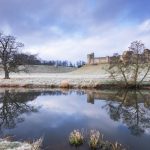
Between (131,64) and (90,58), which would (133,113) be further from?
(90,58)

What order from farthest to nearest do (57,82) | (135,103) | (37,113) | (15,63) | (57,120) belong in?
1. (15,63)
2. (57,82)
3. (135,103)
4. (37,113)
5. (57,120)

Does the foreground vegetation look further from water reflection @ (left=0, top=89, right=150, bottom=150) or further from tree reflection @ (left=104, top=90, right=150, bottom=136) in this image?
tree reflection @ (left=104, top=90, right=150, bottom=136)

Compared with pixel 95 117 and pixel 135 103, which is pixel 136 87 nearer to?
pixel 135 103

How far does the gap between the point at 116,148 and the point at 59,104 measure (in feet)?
55.3

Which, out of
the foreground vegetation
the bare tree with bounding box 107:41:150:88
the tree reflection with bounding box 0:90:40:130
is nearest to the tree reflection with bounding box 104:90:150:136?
the foreground vegetation

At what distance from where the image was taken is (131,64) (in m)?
45.2

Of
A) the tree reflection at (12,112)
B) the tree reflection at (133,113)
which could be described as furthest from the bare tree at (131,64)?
the tree reflection at (12,112)

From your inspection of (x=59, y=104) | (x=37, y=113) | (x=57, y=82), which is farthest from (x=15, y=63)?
(x=37, y=113)

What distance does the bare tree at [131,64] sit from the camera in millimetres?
44634

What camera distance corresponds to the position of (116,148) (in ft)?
40.9

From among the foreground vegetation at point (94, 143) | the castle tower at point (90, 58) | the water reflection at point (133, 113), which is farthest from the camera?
the castle tower at point (90, 58)

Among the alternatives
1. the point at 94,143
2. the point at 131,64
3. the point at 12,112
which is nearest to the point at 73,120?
the point at 12,112

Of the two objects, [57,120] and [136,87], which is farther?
[136,87]

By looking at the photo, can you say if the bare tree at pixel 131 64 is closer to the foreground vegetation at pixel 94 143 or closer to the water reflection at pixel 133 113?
the water reflection at pixel 133 113
